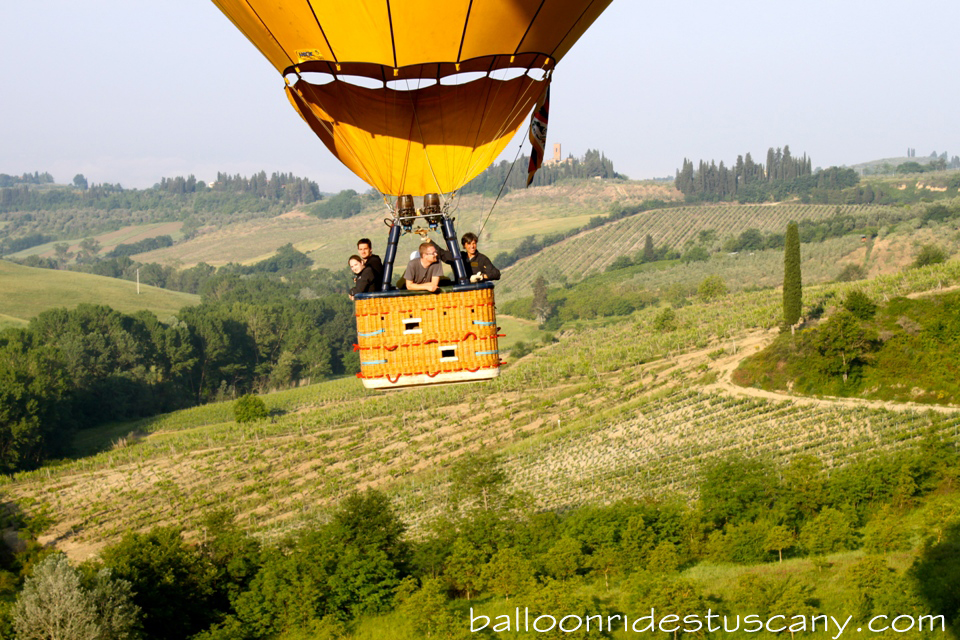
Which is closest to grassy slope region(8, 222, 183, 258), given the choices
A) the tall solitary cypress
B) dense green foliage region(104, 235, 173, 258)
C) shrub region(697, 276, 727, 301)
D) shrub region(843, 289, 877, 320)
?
dense green foliage region(104, 235, 173, 258)

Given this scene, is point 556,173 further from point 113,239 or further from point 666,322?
point 666,322

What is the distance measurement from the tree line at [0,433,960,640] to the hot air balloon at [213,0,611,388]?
12973mm

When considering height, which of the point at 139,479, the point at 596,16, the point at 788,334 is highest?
the point at 596,16

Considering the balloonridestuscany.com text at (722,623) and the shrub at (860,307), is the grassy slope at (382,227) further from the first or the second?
the balloonridestuscany.com text at (722,623)

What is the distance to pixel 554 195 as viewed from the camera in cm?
15350

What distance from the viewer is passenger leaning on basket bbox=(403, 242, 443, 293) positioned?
9.18 m

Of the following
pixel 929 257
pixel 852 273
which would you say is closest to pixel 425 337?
pixel 929 257

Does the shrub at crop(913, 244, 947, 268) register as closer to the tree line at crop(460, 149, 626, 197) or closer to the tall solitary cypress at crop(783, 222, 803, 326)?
the tall solitary cypress at crop(783, 222, 803, 326)

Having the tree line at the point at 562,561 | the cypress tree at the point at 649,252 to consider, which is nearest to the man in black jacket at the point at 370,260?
the tree line at the point at 562,561

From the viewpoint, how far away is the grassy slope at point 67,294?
88812 millimetres

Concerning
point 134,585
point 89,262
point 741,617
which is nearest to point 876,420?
point 741,617

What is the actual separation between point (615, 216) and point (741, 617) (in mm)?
106366

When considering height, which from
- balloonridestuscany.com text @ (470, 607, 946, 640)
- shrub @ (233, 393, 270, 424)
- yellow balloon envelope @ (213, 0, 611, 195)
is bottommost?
shrub @ (233, 393, 270, 424)

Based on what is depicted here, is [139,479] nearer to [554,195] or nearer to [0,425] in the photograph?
[0,425]
